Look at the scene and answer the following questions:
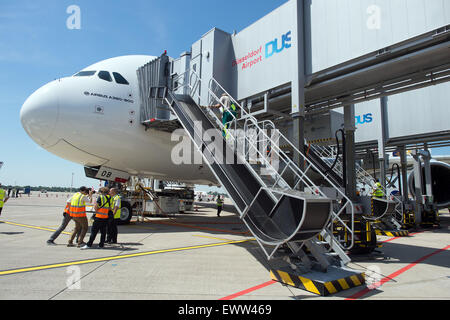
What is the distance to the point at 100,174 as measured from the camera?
10.8 m

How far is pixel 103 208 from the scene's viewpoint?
24.3 ft

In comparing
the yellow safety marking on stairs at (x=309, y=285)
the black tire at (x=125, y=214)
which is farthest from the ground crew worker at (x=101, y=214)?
the yellow safety marking on stairs at (x=309, y=285)

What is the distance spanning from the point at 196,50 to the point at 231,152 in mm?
5597

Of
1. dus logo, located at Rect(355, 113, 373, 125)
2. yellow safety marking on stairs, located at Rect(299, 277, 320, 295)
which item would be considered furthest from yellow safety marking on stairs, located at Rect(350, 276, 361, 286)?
dus logo, located at Rect(355, 113, 373, 125)

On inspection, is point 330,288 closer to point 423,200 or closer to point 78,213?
point 78,213

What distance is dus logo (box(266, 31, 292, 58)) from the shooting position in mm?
7996

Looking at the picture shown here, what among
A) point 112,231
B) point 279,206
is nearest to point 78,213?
point 112,231

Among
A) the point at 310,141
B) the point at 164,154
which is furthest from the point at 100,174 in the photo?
the point at 310,141

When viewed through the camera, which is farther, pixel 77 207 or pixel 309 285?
pixel 77 207

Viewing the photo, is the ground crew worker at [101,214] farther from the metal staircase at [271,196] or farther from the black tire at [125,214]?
the black tire at [125,214]

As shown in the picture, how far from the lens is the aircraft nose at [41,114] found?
8875mm

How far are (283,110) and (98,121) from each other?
726cm

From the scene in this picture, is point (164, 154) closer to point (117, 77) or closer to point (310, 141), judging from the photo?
point (117, 77)

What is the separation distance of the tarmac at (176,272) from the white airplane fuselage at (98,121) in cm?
322
